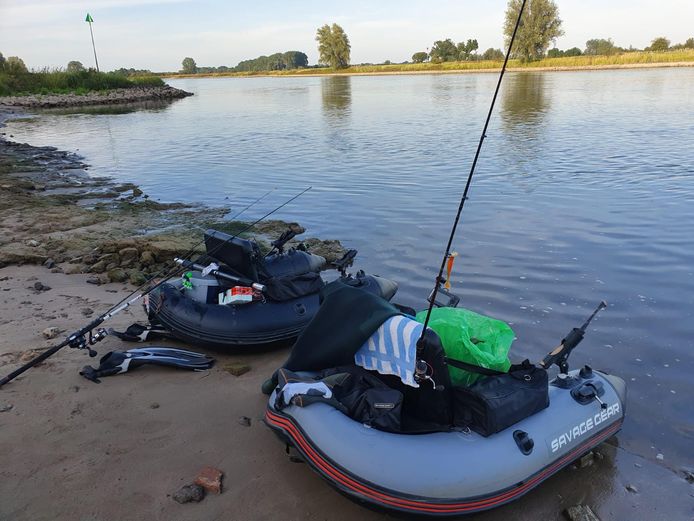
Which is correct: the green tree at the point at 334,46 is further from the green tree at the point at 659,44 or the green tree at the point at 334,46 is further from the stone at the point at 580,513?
the stone at the point at 580,513

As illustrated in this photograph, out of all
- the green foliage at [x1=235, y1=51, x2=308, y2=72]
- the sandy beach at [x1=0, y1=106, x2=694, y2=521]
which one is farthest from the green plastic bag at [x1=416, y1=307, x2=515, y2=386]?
the green foliage at [x1=235, y1=51, x2=308, y2=72]

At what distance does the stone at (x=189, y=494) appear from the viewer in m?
3.05

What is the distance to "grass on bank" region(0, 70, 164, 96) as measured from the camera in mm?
42438

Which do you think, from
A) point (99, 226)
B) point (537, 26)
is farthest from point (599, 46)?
point (99, 226)

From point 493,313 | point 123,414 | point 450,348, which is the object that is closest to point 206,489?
point 123,414

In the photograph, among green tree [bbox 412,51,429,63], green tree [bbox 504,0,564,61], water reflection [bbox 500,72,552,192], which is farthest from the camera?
green tree [bbox 412,51,429,63]

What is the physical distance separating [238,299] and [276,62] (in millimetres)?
167306

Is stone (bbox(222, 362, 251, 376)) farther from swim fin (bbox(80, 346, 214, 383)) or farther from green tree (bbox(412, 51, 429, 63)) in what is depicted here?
green tree (bbox(412, 51, 429, 63))

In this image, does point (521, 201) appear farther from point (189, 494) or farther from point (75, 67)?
point (75, 67)

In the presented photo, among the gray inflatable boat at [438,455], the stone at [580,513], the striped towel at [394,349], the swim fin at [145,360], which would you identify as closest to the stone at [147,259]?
the swim fin at [145,360]

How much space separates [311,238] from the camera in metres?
8.15

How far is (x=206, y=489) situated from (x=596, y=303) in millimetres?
4529

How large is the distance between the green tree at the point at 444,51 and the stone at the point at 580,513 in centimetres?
10413

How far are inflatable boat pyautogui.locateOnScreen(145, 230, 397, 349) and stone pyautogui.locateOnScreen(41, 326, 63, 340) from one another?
0.82m
